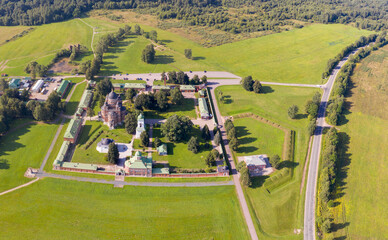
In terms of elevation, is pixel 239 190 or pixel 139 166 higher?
pixel 139 166

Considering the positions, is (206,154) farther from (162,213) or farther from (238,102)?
(238,102)

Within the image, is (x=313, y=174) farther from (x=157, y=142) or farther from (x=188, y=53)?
(x=188, y=53)

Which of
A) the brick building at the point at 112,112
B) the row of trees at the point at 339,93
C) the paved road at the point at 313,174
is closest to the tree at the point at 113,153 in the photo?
the brick building at the point at 112,112

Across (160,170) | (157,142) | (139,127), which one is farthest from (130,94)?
(160,170)

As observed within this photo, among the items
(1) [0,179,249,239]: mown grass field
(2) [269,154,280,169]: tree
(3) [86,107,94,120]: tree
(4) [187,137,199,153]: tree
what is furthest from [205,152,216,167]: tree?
(3) [86,107,94,120]: tree

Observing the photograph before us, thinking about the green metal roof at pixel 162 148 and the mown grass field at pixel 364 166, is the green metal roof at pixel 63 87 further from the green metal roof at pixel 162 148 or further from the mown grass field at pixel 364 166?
the mown grass field at pixel 364 166

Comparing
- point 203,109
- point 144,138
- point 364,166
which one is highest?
point 203,109
